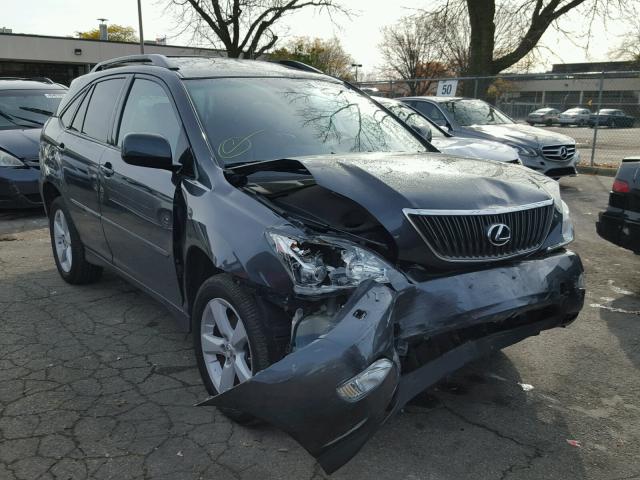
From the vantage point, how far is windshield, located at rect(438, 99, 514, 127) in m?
11.5

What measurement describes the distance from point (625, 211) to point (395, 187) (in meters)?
2.98

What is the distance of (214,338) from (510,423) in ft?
5.22

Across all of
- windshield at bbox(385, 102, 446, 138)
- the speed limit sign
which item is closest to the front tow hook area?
windshield at bbox(385, 102, 446, 138)

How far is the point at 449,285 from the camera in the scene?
2715mm

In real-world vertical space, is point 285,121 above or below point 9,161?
above

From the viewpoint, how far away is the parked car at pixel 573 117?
1660 centimetres

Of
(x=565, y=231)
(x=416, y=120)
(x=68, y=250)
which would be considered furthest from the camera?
(x=416, y=120)

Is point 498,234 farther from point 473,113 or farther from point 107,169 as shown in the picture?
point 473,113

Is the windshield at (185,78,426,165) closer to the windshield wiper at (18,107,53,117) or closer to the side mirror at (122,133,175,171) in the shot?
the side mirror at (122,133,175,171)

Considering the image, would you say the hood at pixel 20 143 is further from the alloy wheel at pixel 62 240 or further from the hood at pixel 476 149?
the hood at pixel 476 149

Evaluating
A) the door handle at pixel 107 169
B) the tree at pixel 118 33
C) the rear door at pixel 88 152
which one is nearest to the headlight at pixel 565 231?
the door handle at pixel 107 169

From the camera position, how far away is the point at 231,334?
119 inches

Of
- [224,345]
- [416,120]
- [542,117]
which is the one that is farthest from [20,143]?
[542,117]

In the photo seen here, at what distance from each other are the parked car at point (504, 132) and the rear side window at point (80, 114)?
23.7 ft
